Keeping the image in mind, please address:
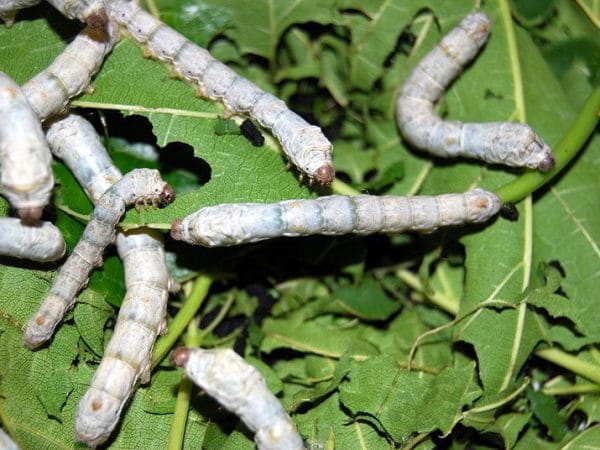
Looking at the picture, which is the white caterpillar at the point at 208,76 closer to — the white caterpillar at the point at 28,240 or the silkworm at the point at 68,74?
the silkworm at the point at 68,74

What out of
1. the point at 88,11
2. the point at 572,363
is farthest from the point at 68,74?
the point at 572,363

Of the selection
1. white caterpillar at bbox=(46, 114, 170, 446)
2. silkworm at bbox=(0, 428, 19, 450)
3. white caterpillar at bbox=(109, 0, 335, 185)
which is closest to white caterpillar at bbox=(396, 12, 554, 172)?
white caterpillar at bbox=(109, 0, 335, 185)

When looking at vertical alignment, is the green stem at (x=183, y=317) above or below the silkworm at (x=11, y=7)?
below

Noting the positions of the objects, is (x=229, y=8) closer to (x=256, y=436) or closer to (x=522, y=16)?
(x=522, y=16)

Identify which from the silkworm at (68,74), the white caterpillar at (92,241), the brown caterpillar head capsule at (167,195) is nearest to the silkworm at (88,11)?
the silkworm at (68,74)

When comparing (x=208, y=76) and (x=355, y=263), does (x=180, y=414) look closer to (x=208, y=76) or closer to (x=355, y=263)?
(x=355, y=263)

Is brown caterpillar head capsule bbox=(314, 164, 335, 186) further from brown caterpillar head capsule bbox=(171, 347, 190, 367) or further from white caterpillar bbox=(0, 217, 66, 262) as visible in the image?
white caterpillar bbox=(0, 217, 66, 262)
